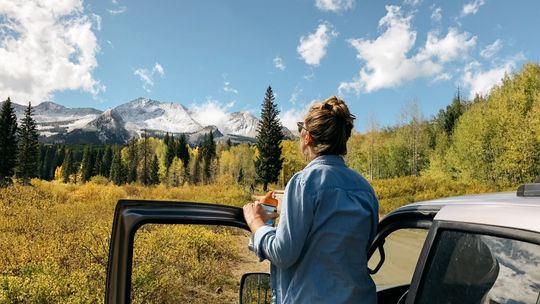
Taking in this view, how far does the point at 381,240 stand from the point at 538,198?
99 cm

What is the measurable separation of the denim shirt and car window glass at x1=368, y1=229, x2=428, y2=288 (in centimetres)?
44

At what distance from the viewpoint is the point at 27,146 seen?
70.3 meters

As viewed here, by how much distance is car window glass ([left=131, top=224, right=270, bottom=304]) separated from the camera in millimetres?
6457

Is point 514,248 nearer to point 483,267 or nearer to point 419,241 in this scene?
point 483,267

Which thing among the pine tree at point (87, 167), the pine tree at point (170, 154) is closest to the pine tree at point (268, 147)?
the pine tree at point (170, 154)

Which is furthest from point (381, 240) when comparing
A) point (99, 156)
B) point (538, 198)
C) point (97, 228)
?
point (99, 156)

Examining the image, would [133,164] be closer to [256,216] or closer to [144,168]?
[144,168]

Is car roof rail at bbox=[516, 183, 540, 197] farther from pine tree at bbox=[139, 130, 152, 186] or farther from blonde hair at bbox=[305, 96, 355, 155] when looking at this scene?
pine tree at bbox=[139, 130, 152, 186]

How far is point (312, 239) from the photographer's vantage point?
5.83 ft

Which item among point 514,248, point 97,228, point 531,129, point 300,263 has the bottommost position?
point 97,228

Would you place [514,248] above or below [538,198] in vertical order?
below

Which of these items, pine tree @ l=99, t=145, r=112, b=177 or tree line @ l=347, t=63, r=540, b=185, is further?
pine tree @ l=99, t=145, r=112, b=177

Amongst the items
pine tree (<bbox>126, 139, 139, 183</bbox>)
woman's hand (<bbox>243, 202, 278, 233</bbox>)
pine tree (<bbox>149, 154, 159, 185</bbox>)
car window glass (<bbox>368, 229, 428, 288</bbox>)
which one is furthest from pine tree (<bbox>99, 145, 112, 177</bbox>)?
woman's hand (<bbox>243, 202, 278, 233</bbox>)

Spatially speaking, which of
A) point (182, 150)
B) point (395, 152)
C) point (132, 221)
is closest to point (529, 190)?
point (132, 221)
